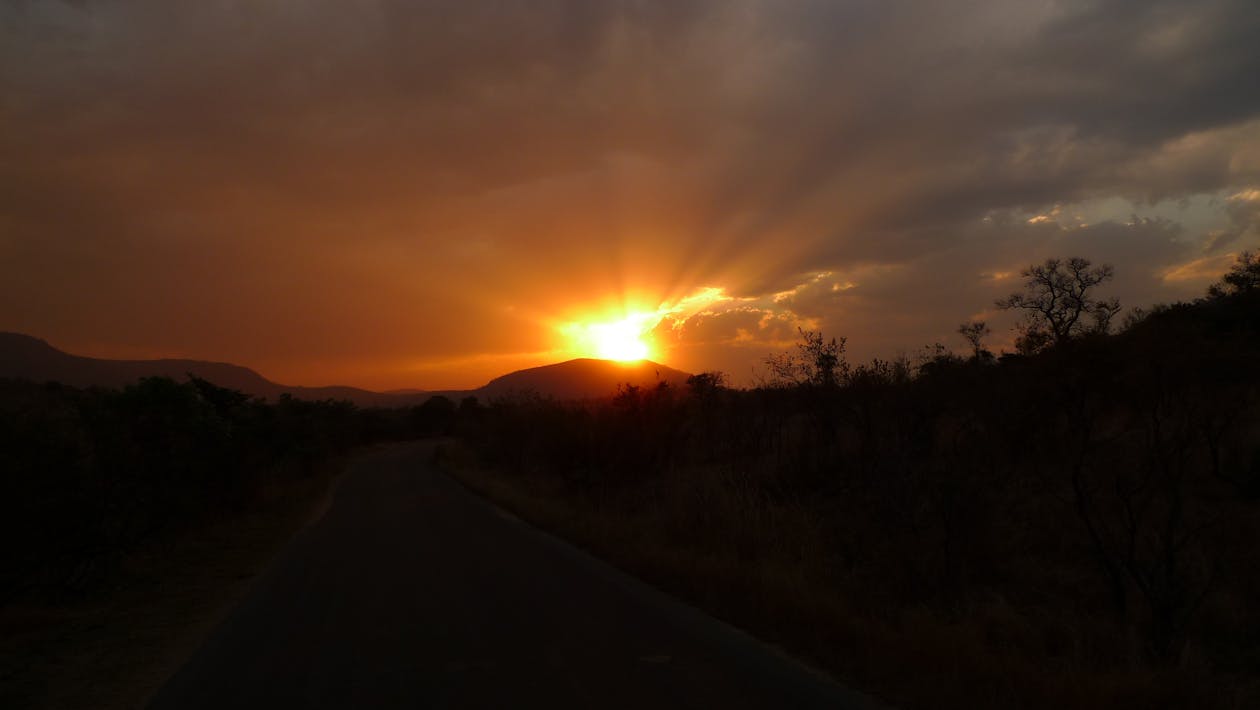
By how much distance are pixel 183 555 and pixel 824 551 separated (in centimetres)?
1264

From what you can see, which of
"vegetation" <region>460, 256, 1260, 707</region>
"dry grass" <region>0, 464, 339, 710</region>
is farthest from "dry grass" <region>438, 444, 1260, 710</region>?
"dry grass" <region>0, 464, 339, 710</region>

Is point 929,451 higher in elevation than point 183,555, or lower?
higher

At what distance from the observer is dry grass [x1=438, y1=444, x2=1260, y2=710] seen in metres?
6.05

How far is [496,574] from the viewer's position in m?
11.7

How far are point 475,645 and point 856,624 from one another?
3743mm

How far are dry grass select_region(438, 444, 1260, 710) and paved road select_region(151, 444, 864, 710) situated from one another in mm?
499

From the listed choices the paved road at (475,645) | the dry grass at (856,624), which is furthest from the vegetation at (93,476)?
the dry grass at (856,624)

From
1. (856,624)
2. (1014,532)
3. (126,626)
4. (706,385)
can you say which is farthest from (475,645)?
(706,385)

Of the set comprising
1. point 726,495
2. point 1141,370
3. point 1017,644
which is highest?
point 1141,370

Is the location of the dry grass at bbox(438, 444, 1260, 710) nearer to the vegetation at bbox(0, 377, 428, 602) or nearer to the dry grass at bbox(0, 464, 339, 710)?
the dry grass at bbox(0, 464, 339, 710)

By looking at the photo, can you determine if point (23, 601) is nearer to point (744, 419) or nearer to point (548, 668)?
point (548, 668)

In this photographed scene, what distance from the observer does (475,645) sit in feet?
25.3

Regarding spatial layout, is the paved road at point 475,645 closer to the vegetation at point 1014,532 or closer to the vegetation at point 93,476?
the vegetation at point 1014,532

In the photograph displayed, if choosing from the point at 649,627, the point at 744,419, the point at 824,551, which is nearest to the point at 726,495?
the point at 824,551
